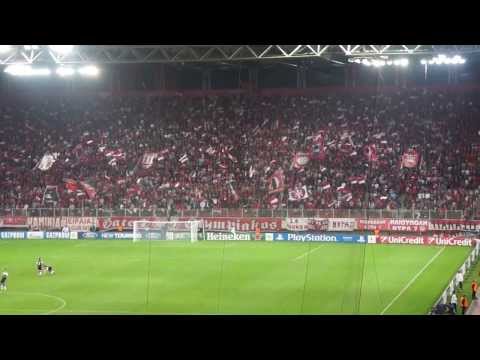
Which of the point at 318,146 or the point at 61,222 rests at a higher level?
the point at 318,146

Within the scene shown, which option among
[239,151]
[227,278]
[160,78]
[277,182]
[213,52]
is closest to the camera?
[227,278]

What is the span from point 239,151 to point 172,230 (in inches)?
330

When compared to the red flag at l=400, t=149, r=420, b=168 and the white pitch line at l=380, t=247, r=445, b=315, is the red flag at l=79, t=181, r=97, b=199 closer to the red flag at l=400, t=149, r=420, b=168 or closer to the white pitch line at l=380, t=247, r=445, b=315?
the red flag at l=400, t=149, r=420, b=168

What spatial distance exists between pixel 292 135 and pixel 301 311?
25.1m

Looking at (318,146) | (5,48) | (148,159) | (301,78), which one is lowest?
(148,159)

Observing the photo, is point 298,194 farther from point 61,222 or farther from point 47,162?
point 47,162

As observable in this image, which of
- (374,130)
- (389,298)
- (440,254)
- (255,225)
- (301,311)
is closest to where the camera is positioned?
(301,311)

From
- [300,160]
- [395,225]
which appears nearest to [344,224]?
[395,225]

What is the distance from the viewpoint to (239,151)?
41.3 metres

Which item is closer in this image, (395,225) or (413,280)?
(413,280)

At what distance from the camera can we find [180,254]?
97.9ft

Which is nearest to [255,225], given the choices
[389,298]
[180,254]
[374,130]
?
[180,254]

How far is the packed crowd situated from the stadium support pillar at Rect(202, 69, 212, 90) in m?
0.98
